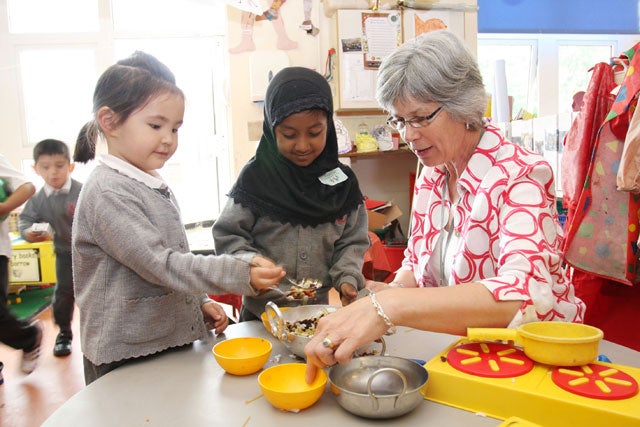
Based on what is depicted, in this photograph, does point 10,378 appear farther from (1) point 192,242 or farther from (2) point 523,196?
(2) point 523,196

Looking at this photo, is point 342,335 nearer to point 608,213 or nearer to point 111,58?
point 608,213

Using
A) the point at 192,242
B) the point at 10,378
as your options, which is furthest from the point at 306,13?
the point at 10,378

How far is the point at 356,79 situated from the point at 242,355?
3185 mm

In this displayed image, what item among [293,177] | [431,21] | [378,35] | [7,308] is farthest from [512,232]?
[431,21]

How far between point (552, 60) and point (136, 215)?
17.1ft

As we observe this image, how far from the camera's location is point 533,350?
987mm

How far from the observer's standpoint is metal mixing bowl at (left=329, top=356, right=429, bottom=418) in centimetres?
91

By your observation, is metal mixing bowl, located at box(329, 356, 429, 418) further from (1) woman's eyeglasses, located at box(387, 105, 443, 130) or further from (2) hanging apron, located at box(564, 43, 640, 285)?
(2) hanging apron, located at box(564, 43, 640, 285)

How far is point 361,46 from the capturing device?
409cm

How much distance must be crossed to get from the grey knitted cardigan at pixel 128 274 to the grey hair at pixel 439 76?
0.63 metres

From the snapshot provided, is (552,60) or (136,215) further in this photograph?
(552,60)

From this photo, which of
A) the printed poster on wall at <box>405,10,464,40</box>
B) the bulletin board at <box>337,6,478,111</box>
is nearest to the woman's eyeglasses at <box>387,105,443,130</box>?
the bulletin board at <box>337,6,478,111</box>

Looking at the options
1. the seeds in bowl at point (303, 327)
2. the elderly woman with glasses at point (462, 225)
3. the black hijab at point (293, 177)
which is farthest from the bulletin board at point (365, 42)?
the seeds in bowl at point (303, 327)

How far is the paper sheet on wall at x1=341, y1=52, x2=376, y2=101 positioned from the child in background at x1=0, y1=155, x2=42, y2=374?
7.54ft
